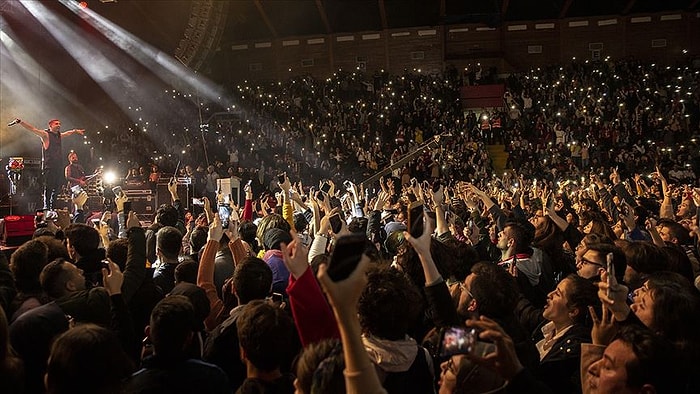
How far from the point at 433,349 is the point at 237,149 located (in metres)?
18.6

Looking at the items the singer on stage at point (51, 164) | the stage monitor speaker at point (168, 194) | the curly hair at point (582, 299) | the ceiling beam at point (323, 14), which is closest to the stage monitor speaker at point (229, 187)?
the stage monitor speaker at point (168, 194)

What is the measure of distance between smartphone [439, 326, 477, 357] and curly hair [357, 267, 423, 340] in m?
0.62

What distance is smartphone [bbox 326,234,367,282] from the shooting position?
1353 millimetres

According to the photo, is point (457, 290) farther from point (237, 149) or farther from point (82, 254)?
point (237, 149)

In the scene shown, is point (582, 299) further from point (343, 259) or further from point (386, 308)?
point (343, 259)

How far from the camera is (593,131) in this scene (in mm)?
19281

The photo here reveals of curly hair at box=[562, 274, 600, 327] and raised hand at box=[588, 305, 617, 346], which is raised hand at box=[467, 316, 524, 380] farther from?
curly hair at box=[562, 274, 600, 327]

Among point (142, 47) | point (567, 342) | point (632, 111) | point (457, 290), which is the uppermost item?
point (142, 47)

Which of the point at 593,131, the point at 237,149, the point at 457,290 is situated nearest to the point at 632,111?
the point at 593,131

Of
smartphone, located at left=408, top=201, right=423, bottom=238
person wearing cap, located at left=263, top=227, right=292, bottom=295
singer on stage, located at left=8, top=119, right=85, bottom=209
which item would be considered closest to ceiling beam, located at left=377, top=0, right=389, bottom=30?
singer on stage, located at left=8, top=119, right=85, bottom=209

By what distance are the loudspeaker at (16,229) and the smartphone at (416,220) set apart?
6.98m

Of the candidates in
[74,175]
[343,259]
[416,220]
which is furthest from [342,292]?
[74,175]

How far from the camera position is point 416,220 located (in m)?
2.31

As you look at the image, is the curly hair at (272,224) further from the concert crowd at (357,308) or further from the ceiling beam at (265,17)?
the ceiling beam at (265,17)
